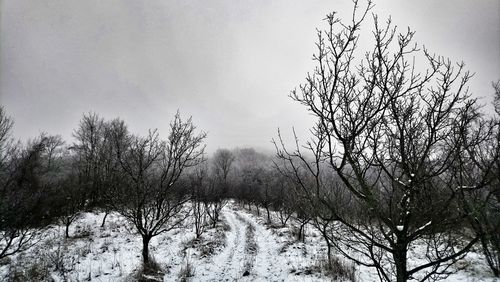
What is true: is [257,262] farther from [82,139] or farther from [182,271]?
[82,139]

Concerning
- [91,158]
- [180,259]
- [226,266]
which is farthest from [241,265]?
[91,158]

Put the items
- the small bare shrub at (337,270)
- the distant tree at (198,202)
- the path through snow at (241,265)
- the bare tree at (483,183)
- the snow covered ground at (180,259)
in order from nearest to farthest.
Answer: the bare tree at (483,183) < the small bare shrub at (337,270) < the snow covered ground at (180,259) < the path through snow at (241,265) < the distant tree at (198,202)

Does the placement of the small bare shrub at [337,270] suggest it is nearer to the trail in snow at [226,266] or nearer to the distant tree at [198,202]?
the trail in snow at [226,266]

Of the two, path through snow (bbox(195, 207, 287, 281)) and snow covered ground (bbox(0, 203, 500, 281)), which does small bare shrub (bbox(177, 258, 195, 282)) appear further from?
path through snow (bbox(195, 207, 287, 281))

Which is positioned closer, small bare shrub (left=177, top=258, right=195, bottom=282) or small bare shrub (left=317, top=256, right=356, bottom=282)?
small bare shrub (left=317, top=256, right=356, bottom=282)

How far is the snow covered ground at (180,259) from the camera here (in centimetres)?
807

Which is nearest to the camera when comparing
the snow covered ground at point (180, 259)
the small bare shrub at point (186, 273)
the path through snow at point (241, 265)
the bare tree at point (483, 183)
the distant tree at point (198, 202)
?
the bare tree at point (483, 183)

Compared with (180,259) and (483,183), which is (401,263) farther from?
(180,259)

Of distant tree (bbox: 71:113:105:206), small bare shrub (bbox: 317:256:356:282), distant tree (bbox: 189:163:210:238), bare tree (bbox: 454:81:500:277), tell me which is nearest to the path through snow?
small bare shrub (bbox: 317:256:356:282)

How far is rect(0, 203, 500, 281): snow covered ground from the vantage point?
26.5ft

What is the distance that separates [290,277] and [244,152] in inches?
3185

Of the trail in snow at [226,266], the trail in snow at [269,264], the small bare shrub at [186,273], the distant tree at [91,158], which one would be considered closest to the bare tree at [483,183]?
the trail in snow at [269,264]

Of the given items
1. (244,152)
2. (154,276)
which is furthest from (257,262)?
(244,152)

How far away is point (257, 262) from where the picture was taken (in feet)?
34.7
